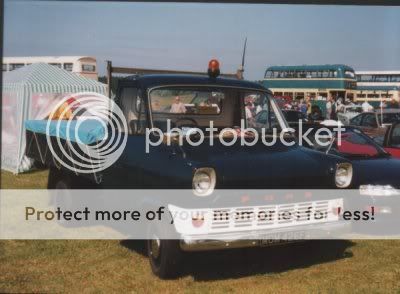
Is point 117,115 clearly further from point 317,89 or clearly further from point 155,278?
point 317,89

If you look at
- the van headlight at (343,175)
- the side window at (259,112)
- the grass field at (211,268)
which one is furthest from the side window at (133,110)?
the van headlight at (343,175)

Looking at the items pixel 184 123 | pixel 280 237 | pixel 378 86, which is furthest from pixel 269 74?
pixel 280 237

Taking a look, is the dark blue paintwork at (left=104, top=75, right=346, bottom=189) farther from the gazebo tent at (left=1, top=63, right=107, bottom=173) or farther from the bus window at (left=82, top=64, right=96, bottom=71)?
the bus window at (left=82, top=64, right=96, bottom=71)

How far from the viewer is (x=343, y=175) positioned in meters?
4.94

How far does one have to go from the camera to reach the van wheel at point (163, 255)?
4.33m

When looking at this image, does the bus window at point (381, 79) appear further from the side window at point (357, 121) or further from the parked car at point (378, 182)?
the parked car at point (378, 182)

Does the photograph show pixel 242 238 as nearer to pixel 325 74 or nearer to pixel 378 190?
pixel 378 190

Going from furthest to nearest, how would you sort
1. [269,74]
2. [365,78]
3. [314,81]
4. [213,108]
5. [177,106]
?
[269,74] → [314,81] → [365,78] → [213,108] → [177,106]

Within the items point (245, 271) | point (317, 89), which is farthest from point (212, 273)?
point (317, 89)

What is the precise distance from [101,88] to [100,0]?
9.06m

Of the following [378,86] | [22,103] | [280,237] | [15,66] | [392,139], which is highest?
[378,86]

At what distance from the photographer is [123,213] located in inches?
201

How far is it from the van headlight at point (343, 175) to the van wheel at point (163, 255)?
67.9 inches

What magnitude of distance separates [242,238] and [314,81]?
84.9 feet
